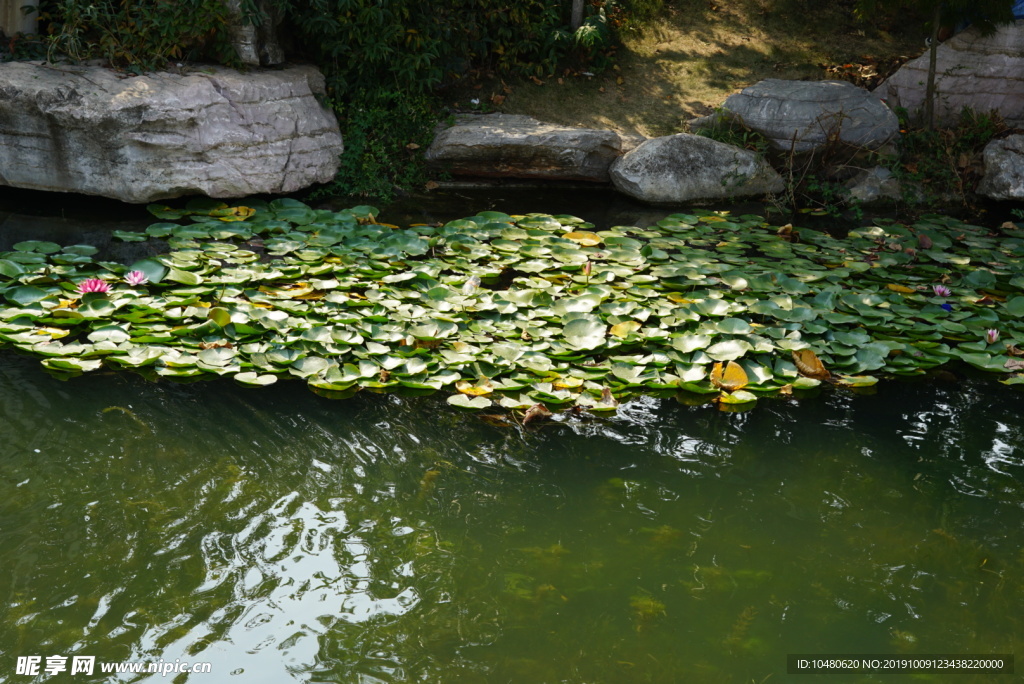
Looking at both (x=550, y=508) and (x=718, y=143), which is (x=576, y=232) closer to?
(x=718, y=143)

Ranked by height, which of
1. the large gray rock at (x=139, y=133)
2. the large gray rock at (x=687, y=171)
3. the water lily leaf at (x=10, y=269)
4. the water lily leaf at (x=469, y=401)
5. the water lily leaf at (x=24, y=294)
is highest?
the large gray rock at (x=139, y=133)

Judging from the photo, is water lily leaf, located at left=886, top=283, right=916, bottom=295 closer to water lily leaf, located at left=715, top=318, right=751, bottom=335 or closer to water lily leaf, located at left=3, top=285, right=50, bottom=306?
water lily leaf, located at left=715, top=318, right=751, bottom=335

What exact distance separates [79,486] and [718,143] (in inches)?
187

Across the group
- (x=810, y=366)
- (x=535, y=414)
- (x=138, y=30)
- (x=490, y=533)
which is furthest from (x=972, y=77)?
(x=138, y=30)

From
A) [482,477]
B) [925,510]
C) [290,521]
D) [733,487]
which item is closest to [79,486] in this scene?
[290,521]

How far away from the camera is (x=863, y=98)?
619 cm

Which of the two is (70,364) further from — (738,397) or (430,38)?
(430,38)

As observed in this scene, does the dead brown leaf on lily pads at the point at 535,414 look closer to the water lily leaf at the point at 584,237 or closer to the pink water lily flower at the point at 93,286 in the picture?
the water lily leaf at the point at 584,237

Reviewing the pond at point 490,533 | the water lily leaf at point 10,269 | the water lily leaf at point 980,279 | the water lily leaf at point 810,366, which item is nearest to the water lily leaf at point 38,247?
the water lily leaf at point 10,269

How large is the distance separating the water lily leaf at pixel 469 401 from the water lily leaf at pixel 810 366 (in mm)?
1355

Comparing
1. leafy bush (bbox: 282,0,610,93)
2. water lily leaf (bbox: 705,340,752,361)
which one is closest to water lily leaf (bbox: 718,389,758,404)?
water lily leaf (bbox: 705,340,752,361)

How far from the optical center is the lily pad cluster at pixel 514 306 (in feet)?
11.2

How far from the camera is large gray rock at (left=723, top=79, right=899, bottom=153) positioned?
19.9 feet

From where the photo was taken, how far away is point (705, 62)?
7.36 meters
